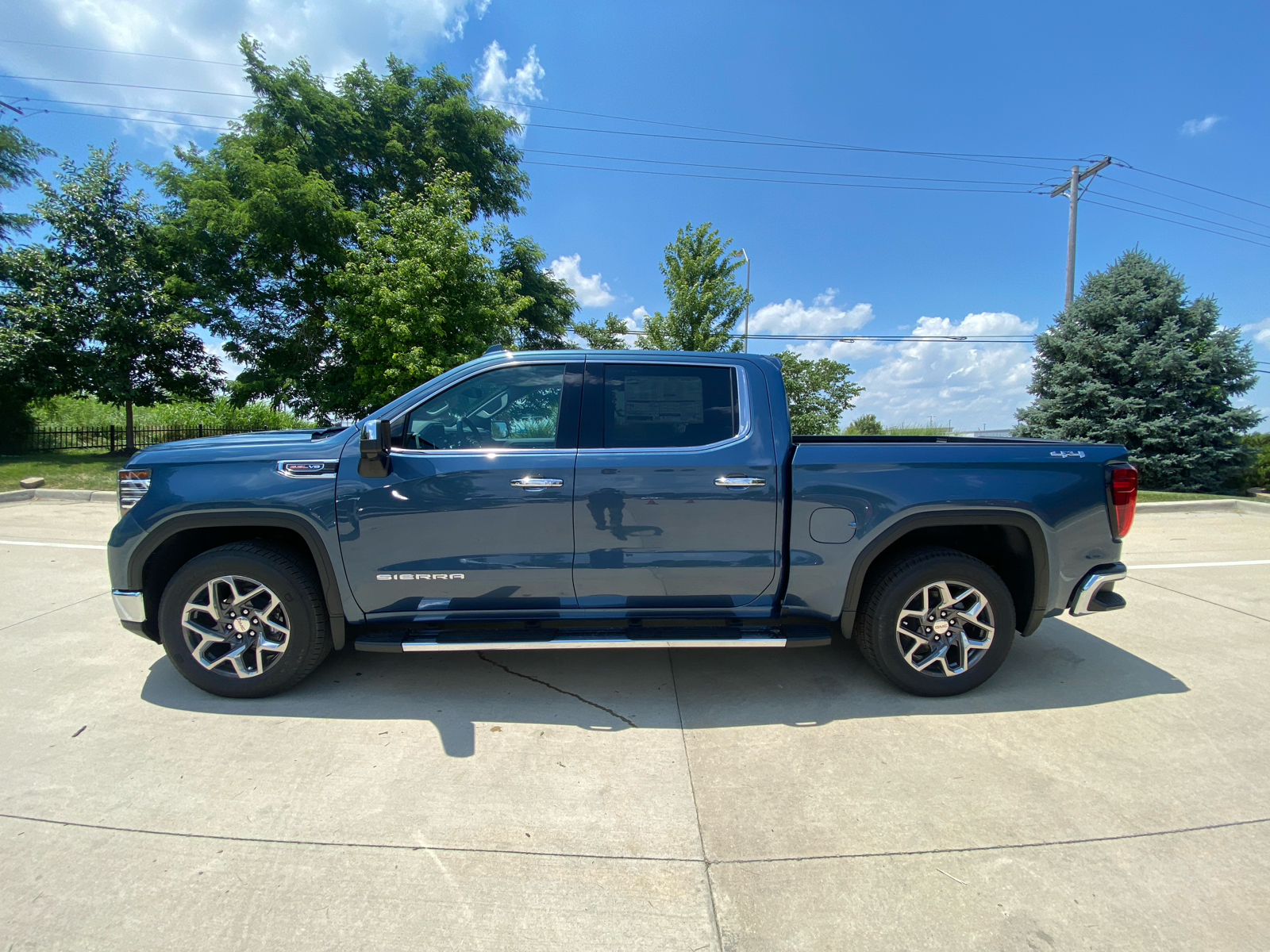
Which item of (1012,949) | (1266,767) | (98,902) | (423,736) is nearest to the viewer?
(1012,949)

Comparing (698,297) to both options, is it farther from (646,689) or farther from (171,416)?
(171,416)

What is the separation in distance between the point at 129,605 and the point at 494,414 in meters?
2.21

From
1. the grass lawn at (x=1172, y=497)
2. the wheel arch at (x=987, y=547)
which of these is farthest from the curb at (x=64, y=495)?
the grass lawn at (x=1172, y=497)

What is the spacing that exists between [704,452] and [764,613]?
3.25 ft

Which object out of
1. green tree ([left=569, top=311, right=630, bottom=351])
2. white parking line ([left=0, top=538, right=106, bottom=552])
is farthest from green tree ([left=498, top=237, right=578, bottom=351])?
white parking line ([left=0, top=538, right=106, bottom=552])

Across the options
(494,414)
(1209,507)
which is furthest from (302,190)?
(1209,507)

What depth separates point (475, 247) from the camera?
1434cm

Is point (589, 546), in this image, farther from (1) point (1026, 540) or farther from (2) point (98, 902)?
(1) point (1026, 540)

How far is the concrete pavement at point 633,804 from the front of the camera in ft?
6.41

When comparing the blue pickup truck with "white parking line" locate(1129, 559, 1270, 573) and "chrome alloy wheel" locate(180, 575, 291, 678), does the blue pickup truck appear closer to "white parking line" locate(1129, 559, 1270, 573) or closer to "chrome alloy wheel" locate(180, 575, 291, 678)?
"chrome alloy wheel" locate(180, 575, 291, 678)

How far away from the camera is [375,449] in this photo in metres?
3.04

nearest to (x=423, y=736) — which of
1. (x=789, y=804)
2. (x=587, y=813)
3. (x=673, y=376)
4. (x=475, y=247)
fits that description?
(x=587, y=813)

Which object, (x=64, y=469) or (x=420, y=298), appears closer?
(x=420, y=298)

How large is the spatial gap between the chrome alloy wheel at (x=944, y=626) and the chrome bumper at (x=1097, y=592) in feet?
1.67
